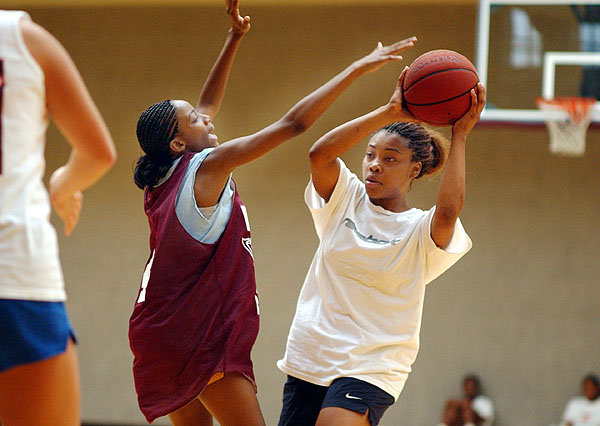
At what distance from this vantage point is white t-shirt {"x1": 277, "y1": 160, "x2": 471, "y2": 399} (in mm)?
2984

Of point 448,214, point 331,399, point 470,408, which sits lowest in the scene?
point 470,408

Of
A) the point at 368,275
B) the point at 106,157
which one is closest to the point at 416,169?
the point at 368,275

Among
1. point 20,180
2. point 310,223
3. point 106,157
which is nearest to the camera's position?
point 20,180

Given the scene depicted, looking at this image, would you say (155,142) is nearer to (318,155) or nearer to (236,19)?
(318,155)

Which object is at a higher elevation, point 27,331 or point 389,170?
point 389,170

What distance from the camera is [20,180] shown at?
186 centimetres

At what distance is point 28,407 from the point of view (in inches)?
76.4

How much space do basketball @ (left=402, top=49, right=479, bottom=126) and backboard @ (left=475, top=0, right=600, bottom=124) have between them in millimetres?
4670

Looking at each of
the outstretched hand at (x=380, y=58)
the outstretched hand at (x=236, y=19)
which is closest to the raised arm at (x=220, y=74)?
the outstretched hand at (x=236, y=19)

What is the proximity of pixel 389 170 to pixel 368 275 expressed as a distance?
46 cm

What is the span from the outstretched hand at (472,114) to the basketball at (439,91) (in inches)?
0.7

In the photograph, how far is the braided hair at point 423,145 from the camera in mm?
3281

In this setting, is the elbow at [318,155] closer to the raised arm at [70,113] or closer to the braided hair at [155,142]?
the braided hair at [155,142]

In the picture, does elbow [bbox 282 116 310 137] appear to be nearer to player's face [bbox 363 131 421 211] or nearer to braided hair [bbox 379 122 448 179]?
player's face [bbox 363 131 421 211]
